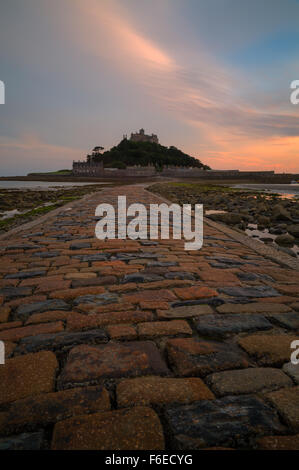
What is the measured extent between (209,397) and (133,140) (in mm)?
118590

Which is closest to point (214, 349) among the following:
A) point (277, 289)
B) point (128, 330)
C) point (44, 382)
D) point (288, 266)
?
point (128, 330)

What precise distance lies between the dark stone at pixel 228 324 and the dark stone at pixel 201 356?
0.13 metres

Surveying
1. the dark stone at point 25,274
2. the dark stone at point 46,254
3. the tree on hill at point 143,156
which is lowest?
the dark stone at point 25,274

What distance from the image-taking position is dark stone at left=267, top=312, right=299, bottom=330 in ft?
6.96

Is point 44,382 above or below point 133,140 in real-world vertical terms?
below

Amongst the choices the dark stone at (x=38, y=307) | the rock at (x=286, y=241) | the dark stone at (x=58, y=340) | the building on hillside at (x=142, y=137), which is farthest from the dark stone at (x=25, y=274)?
the building on hillside at (x=142, y=137)

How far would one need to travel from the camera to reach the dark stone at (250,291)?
105 inches

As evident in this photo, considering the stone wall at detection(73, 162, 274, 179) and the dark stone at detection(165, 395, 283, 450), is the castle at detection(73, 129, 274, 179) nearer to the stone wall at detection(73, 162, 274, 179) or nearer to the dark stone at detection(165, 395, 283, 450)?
the stone wall at detection(73, 162, 274, 179)

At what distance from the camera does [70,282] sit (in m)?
2.93

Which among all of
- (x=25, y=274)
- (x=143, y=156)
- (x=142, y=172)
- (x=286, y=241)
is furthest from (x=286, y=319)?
(x=143, y=156)

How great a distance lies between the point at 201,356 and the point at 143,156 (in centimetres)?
9994

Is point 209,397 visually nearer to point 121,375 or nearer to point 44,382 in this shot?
point 121,375

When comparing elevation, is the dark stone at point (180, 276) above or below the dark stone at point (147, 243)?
below

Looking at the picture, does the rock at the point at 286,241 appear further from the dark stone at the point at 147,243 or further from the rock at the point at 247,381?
the rock at the point at 247,381
